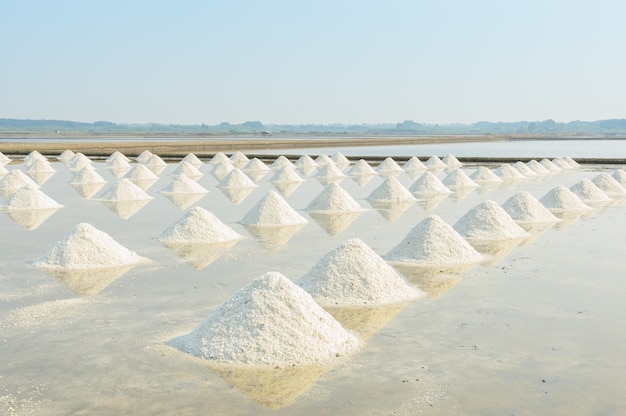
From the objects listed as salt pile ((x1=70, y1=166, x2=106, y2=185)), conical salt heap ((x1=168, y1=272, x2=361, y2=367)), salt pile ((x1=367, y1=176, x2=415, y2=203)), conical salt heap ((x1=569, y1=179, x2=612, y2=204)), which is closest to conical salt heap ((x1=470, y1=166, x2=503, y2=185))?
conical salt heap ((x1=569, y1=179, x2=612, y2=204))

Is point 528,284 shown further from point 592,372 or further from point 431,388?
point 431,388

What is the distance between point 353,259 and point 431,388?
3009mm

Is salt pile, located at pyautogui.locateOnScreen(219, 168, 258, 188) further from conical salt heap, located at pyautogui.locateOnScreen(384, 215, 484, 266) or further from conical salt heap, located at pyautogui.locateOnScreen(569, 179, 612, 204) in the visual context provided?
conical salt heap, located at pyautogui.locateOnScreen(384, 215, 484, 266)

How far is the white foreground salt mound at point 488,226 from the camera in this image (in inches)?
448

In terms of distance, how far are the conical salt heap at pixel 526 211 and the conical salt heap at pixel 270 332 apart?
8.35 m

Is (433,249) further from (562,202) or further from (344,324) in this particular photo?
(562,202)

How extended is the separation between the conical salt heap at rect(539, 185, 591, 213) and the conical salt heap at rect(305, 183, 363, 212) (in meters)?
4.54

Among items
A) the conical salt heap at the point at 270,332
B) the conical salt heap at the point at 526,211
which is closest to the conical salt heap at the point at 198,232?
the conical salt heap at the point at 270,332

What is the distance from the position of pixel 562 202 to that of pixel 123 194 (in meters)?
11.0

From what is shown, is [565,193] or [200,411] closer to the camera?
[200,411]

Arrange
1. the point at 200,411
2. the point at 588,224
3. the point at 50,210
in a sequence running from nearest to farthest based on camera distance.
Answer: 1. the point at 200,411
2. the point at 588,224
3. the point at 50,210

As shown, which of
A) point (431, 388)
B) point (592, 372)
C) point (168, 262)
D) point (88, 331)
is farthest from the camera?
point (168, 262)

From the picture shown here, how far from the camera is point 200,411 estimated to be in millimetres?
4527

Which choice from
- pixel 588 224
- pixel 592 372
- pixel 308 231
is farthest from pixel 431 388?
pixel 588 224
